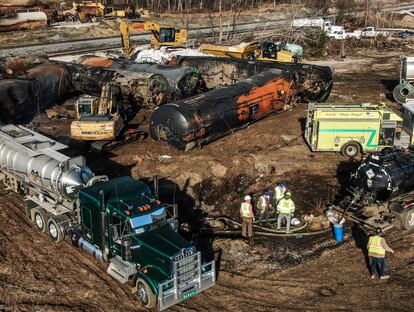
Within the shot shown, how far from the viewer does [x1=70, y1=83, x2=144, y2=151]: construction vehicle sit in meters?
24.4

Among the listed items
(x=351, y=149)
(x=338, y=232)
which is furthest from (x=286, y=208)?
(x=351, y=149)

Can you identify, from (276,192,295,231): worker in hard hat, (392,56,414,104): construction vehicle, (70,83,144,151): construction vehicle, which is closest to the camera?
(276,192,295,231): worker in hard hat

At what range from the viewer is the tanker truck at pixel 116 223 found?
12.9m

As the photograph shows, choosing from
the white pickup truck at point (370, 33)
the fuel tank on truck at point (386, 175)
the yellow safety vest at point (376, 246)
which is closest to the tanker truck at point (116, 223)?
the yellow safety vest at point (376, 246)

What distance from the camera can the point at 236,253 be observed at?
16203 mm

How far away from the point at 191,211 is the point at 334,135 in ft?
27.6

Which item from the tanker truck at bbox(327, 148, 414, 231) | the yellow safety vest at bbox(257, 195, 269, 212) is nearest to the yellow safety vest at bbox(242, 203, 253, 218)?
the yellow safety vest at bbox(257, 195, 269, 212)

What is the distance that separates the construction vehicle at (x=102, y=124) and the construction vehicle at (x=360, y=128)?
30.7 feet

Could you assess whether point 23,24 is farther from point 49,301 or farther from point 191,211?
point 49,301

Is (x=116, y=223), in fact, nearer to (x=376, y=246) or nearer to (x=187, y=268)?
(x=187, y=268)

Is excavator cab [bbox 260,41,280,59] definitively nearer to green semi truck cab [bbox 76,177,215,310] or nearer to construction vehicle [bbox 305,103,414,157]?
construction vehicle [bbox 305,103,414,157]

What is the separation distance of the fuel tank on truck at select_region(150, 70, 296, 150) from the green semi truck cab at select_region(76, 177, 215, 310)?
361 inches

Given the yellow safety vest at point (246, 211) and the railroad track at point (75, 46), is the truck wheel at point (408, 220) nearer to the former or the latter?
the yellow safety vest at point (246, 211)

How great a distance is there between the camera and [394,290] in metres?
14.0
